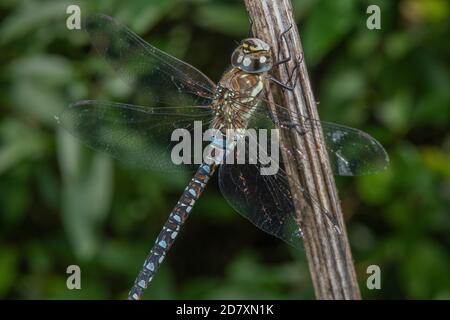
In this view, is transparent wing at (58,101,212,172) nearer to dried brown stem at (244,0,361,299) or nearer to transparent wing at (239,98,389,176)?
transparent wing at (239,98,389,176)

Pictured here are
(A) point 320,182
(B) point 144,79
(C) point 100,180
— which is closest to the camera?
(A) point 320,182

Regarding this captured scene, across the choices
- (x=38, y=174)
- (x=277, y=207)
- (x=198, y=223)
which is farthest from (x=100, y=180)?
(x=277, y=207)

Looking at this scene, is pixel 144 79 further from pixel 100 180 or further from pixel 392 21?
pixel 392 21

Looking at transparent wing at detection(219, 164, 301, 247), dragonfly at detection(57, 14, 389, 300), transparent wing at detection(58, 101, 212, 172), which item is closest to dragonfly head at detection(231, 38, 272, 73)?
dragonfly at detection(57, 14, 389, 300)

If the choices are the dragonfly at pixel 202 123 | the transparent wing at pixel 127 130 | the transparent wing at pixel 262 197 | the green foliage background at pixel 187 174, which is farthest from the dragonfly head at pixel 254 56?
the green foliage background at pixel 187 174

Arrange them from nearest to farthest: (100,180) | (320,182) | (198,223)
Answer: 1. (320,182)
2. (100,180)
3. (198,223)

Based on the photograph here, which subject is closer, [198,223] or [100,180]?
[100,180]

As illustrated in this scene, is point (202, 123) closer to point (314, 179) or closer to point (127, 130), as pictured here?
point (127, 130)
